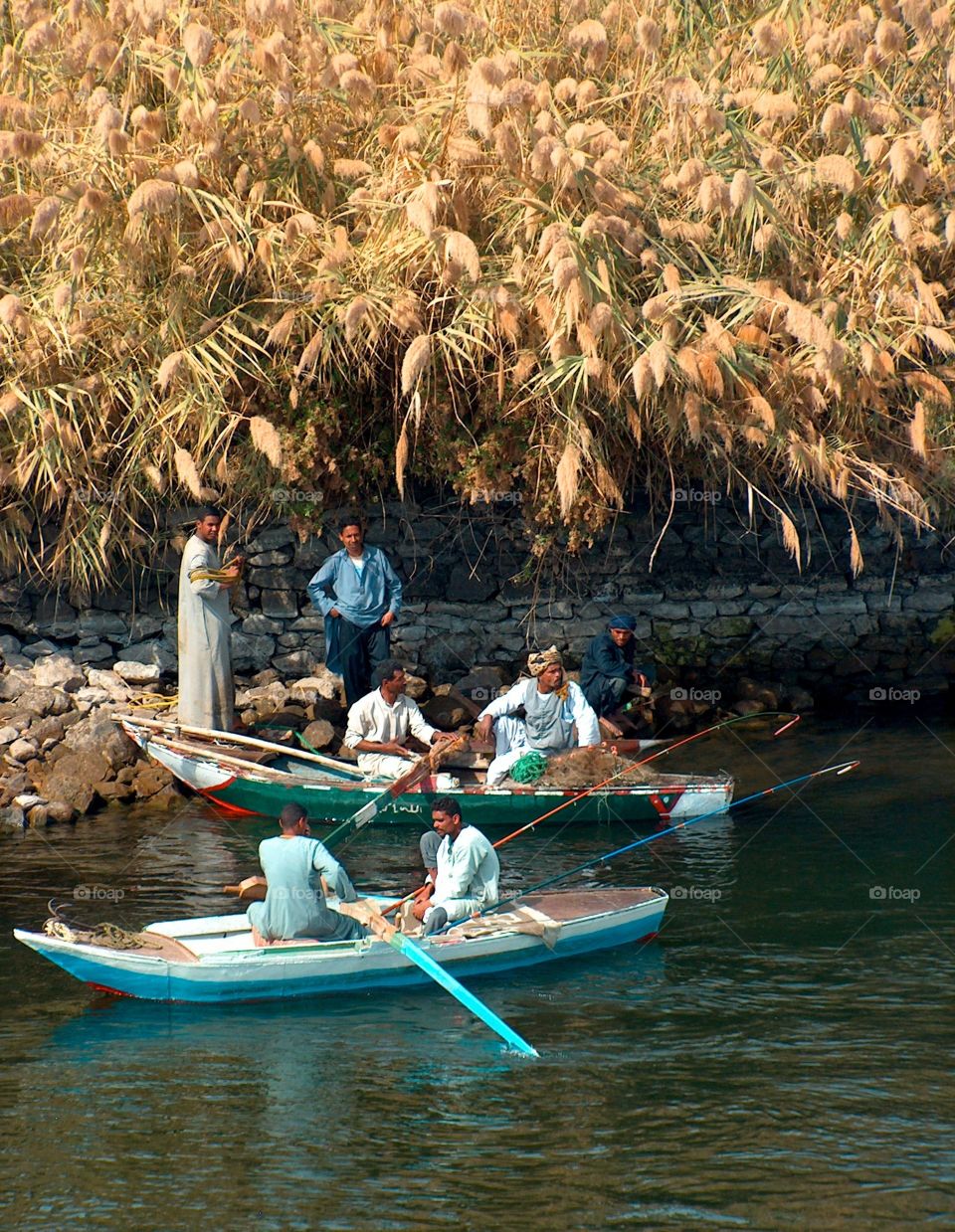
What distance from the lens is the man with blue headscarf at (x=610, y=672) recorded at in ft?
44.9

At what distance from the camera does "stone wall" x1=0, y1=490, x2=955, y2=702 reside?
15.2 m

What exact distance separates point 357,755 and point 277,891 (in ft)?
14.0

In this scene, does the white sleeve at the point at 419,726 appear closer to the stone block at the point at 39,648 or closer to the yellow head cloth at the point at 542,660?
the yellow head cloth at the point at 542,660

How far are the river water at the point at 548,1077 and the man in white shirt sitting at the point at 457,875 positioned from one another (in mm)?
A: 505

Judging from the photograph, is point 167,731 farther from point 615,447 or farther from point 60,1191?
point 60,1191

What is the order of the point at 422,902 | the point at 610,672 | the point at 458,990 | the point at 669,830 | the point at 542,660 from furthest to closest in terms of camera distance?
the point at 610,672, the point at 542,660, the point at 669,830, the point at 422,902, the point at 458,990

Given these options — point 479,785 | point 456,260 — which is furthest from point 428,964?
point 456,260

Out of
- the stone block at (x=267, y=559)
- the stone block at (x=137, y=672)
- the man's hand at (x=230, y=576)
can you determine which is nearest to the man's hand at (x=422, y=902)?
→ the man's hand at (x=230, y=576)

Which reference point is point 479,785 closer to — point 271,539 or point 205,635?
point 205,635

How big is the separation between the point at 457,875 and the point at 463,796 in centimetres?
A: 293

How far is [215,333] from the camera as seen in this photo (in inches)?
575

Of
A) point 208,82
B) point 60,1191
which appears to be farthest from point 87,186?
point 60,1191

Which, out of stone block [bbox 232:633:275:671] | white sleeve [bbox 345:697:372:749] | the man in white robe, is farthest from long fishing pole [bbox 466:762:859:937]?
stone block [bbox 232:633:275:671]

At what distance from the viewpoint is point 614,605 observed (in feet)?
52.6
